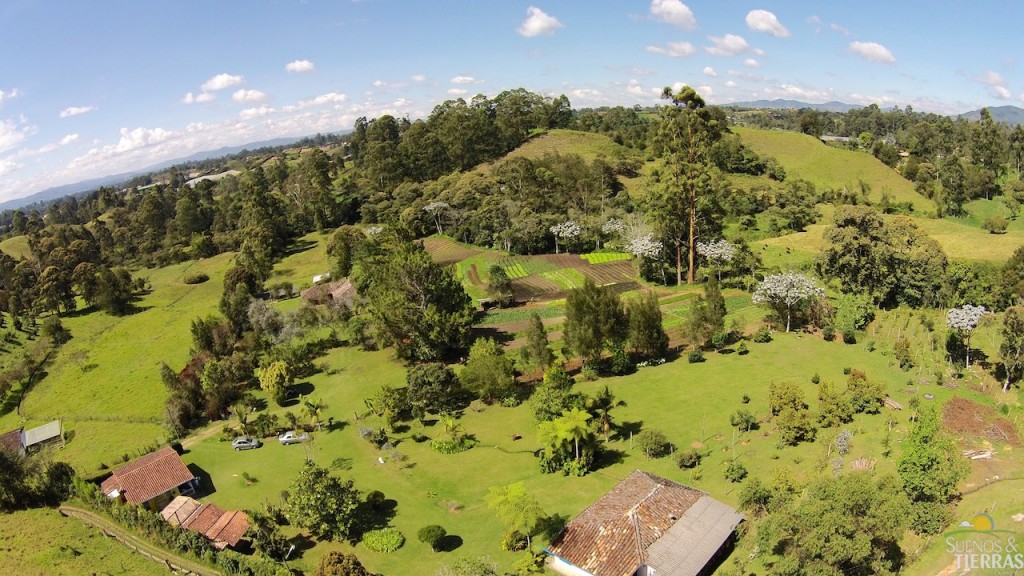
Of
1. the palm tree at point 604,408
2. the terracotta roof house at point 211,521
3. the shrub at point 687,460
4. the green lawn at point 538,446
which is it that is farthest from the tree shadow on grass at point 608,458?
the terracotta roof house at point 211,521

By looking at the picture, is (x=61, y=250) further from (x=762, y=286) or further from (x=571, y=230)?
(x=762, y=286)

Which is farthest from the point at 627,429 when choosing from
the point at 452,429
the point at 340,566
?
the point at 340,566

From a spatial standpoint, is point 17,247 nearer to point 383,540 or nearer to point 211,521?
point 211,521

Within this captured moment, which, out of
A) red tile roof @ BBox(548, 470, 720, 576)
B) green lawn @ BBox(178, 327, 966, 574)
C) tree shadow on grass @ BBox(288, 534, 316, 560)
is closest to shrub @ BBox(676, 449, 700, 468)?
green lawn @ BBox(178, 327, 966, 574)

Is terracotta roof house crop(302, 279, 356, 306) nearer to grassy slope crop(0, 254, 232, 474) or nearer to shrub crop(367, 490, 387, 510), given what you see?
grassy slope crop(0, 254, 232, 474)

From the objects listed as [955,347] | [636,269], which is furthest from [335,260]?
[955,347]
